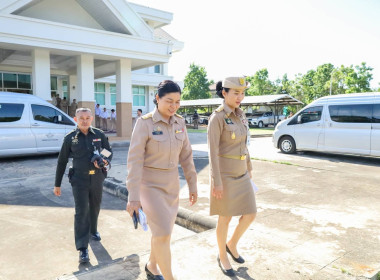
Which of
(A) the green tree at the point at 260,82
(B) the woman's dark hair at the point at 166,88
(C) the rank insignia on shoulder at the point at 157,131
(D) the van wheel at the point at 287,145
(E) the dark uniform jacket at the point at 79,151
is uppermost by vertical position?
(A) the green tree at the point at 260,82

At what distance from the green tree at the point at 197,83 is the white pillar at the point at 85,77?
35965 millimetres

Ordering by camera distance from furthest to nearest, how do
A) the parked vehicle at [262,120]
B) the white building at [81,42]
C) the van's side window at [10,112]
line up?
1. the parked vehicle at [262,120]
2. the white building at [81,42]
3. the van's side window at [10,112]

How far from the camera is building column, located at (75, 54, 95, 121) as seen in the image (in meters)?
14.4

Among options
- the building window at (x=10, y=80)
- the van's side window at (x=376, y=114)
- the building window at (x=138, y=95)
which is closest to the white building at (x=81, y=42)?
the building window at (x=10, y=80)

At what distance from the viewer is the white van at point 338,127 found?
9.50 metres

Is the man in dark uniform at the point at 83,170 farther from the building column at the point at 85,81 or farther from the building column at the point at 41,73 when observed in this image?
the building column at the point at 85,81

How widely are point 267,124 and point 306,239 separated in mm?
31492

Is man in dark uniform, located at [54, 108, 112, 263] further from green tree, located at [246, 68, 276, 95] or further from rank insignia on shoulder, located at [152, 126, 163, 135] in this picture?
green tree, located at [246, 68, 276, 95]

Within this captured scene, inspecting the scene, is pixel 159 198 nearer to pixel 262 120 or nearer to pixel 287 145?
pixel 287 145

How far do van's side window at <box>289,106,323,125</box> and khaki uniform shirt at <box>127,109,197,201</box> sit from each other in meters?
9.18

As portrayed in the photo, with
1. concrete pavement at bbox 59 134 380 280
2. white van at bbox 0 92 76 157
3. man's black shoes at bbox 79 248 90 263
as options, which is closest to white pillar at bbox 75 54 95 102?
white van at bbox 0 92 76 157

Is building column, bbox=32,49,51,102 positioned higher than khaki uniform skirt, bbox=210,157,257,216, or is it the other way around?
building column, bbox=32,49,51,102

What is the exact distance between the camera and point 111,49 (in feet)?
47.2

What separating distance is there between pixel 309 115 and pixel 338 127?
1.13m
